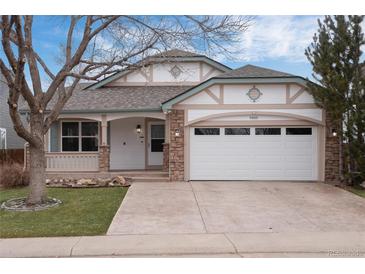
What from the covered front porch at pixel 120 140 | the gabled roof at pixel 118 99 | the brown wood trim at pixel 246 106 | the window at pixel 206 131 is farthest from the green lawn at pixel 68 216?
the covered front porch at pixel 120 140

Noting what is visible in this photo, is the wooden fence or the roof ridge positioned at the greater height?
the roof ridge

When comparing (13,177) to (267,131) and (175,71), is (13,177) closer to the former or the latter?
(175,71)

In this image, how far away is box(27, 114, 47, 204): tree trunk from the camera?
870 centimetres

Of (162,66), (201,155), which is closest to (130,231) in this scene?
(201,155)

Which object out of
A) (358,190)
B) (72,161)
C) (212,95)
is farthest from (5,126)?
(358,190)

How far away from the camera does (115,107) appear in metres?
12.9

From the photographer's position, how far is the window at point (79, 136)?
14547mm

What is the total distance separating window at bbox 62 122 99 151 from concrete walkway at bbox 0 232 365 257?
8874 millimetres

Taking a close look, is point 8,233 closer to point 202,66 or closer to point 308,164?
point 308,164

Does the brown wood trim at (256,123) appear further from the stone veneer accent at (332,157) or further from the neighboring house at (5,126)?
the neighboring house at (5,126)

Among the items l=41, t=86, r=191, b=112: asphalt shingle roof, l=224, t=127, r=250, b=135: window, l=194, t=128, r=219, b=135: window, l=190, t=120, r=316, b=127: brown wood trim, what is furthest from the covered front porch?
l=224, t=127, r=250, b=135: window

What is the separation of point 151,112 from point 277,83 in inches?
200

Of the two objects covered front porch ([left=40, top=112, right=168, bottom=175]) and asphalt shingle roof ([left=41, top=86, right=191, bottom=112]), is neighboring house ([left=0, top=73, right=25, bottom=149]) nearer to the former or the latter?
covered front porch ([left=40, top=112, right=168, bottom=175])

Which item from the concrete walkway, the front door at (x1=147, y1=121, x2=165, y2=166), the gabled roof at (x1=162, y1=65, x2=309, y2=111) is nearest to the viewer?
the concrete walkway
